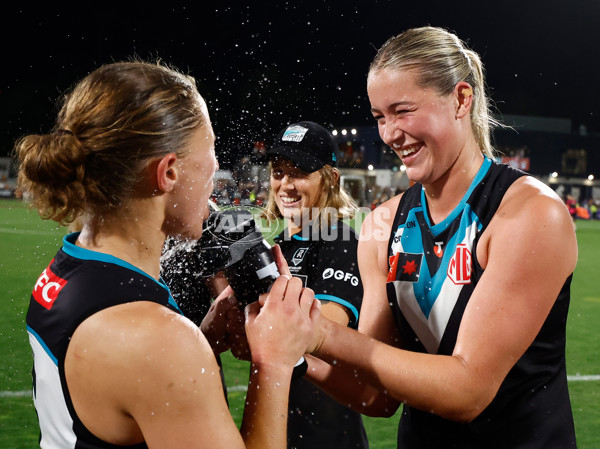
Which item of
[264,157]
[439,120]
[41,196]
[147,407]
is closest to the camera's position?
[147,407]

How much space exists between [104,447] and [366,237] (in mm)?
1500

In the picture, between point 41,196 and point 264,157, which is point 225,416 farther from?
point 264,157

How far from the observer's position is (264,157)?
417 cm

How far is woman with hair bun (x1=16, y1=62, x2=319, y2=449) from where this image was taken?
4.85ft

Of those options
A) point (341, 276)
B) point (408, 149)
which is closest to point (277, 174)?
point (341, 276)

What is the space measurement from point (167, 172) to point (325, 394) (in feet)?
6.91

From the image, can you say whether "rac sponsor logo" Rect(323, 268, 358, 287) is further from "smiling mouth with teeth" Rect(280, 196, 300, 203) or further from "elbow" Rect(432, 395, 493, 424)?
"elbow" Rect(432, 395, 493, 424)

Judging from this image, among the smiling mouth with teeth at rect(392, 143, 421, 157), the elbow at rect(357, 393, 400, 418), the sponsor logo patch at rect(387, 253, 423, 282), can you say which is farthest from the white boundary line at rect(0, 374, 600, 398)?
the smiling mouth with teeth at rect(392, 143, 421, 157)

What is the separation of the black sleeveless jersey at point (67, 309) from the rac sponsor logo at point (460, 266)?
108 cm

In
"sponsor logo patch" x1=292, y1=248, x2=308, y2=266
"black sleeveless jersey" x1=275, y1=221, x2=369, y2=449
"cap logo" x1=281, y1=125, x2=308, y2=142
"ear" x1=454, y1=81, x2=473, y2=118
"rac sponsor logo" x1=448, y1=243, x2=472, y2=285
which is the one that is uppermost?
"ear" x1=454, y1=81, x2=473, y2=118

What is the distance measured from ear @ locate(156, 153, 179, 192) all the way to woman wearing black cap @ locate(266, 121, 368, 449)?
165 centimetres

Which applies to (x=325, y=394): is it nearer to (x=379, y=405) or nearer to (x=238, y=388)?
(x=379, y=405)

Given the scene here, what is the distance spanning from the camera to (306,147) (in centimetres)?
397

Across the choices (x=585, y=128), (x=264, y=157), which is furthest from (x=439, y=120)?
(x=585, y=128)
